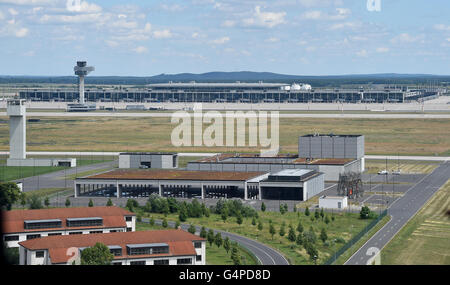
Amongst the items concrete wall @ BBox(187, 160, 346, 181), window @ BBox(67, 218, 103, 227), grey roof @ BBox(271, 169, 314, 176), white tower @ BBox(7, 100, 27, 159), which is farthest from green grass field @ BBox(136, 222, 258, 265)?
white tower @ BBox(7, 100, 27, 159)

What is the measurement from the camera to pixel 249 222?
56.6 metres

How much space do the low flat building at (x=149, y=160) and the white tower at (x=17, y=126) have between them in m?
13.1

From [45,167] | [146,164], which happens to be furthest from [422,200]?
Result: [45,167]

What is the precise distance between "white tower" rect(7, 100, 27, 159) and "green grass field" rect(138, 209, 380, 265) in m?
39.0

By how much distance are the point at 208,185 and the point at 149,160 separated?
2238 cm

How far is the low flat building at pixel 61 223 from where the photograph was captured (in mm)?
43594

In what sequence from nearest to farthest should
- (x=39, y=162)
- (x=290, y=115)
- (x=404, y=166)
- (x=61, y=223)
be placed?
(x=61, y=223), (x=404, y=166), (x=39, y=162), (x=290, y=115)

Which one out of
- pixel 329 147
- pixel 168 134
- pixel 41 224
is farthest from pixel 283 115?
pixel 41 224

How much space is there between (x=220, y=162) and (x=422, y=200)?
27306mm

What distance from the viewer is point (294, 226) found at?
177 feet

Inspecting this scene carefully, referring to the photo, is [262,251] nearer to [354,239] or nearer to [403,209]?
[354,239]
